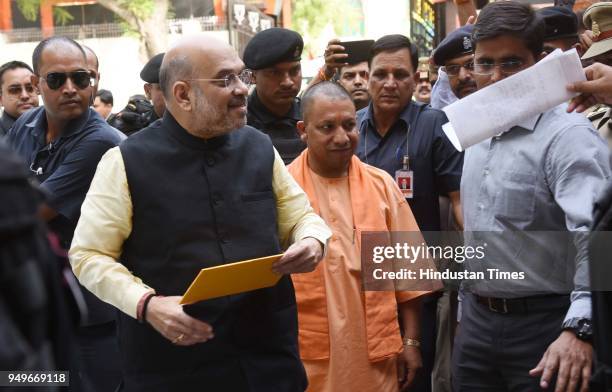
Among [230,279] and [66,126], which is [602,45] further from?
[66,126]

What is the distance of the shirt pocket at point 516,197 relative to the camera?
3340 millimetres

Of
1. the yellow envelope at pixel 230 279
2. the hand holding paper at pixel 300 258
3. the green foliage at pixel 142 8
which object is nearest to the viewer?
the yellow envelope at pixel 230 279

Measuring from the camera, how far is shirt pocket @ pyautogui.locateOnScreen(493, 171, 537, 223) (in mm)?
3340

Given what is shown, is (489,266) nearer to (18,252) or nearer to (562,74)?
(562,74)

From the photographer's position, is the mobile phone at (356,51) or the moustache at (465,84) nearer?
the moustache at (465,84)

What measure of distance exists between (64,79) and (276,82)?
1.21 metres

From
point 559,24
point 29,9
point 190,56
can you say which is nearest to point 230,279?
Result: point 190,56

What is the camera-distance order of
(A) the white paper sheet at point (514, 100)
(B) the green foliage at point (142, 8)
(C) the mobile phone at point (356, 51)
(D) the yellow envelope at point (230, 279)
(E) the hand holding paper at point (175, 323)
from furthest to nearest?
(B) the green foliage at point (142, 8), (C) the mobile phone at point (356, 51), (A) the white paper sheet at point (514, 100), (E) the hand holding paper at point (175, 323), (D) the yellow envelope at point (230, 279)

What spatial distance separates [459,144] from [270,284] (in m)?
0.95

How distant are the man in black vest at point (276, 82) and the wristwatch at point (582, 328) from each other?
231cm

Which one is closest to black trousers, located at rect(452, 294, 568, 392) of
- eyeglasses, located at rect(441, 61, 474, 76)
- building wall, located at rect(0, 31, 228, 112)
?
eyeglasses, located at rect(441, 61, 474, 76)

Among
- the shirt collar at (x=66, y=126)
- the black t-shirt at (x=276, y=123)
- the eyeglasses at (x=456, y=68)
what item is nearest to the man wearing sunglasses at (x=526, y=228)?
the black t-shirt at (x=276, y=123)

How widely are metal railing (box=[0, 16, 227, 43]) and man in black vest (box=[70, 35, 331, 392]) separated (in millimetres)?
24863

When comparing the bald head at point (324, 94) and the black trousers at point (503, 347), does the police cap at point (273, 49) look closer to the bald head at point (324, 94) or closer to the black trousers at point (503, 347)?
the bald head at point (324, 94)
